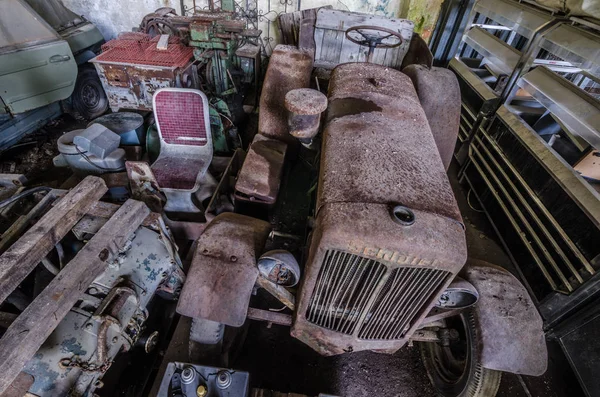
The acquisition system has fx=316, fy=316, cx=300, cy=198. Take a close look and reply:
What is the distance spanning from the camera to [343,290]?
68.5 inches

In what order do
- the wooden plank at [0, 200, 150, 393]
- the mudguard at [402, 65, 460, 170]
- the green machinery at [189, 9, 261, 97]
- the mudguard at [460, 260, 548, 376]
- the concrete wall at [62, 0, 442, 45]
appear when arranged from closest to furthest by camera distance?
the wooden plank at [0, 200, 150, 393], the mudguard at [460, 260, 548, 376], the mudguard at [402, 65, 460, 170], the green machinery at [189, 9, 261, 97], the concrete wall at [62, 0, 442, 45]

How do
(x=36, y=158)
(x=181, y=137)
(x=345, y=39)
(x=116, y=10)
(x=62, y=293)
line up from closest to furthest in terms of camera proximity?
(x=62, y=293) < (x=181, y=137) < (x=345, y=39) < (x=36, y=158) < (x=116, y=10)

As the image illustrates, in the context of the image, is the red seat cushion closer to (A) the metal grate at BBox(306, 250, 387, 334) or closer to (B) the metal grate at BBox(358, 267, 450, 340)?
(A) the metal grate at BBox(306, 250, 387, 334)

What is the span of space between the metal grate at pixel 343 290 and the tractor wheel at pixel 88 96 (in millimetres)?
5077

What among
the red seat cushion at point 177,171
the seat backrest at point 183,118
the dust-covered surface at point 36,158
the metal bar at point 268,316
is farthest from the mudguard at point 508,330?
the dust-covered surface at point 36,158

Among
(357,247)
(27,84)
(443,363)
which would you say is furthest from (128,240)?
(27,84)

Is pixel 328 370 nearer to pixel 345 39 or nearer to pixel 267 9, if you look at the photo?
pixel 345 39

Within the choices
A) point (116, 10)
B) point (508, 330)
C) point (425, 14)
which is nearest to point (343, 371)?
point (508, 330)

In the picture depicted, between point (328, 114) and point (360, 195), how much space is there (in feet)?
3.01

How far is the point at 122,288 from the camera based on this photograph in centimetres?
185

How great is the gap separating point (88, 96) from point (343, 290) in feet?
17.5

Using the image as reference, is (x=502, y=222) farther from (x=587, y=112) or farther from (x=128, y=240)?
(x=128, y=240)

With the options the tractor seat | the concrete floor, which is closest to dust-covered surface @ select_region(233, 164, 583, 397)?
the concrete floor

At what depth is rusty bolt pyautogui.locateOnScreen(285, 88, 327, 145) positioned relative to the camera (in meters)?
2.03
